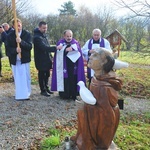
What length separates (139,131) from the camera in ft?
13.2

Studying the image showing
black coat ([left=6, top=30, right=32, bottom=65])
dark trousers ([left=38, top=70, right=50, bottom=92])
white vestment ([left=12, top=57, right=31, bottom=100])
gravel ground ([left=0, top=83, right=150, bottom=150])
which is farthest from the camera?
dark trousers ([left=38, top=70, right=50, bottom=92])

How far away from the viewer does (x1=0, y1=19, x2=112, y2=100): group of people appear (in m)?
5.31

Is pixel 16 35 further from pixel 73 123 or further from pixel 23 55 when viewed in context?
pixel 73 123

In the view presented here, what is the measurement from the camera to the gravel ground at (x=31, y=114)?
3.67 meters

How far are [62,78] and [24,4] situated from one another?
1344cm

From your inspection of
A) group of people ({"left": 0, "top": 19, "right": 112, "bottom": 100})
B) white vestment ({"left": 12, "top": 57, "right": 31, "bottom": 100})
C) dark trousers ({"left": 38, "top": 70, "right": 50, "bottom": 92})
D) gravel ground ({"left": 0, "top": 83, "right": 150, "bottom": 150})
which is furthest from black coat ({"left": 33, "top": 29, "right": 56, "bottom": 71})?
gravel ground ({"left": 0, "top": 83, "right": 150, "bottom": 150})

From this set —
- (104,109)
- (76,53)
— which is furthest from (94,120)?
→ (76,53)

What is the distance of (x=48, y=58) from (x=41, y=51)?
250 mm

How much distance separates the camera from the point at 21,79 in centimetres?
550

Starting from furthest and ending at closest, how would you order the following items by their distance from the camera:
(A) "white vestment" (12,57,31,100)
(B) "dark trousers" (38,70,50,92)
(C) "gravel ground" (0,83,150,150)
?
(B) "dark trousers" (38,70,50,92) → (A) "white vestment" (12,57,31,100) → (C) "gravel ground" (0,83,150,150)

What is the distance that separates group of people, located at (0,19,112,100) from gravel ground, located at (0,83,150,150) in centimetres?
35

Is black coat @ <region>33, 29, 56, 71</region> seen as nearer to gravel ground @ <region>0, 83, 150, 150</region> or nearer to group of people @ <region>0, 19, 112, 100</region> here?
group of people @ <region>0, 19, 112, 100</region>

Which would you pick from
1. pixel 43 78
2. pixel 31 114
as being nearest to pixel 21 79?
pixel 43 78

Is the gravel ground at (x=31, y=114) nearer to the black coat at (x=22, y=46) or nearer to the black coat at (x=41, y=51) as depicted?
the black coat at (x=41, y=51)
